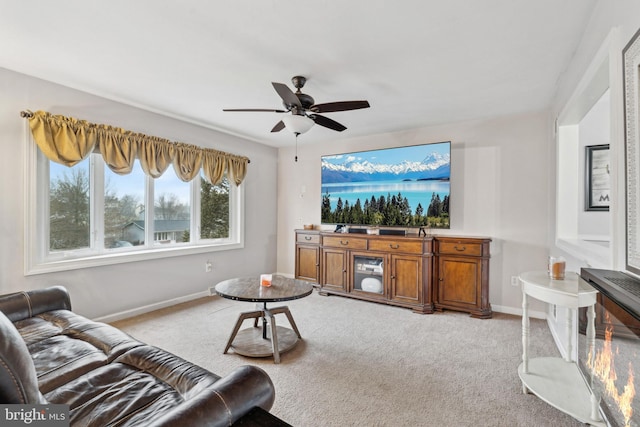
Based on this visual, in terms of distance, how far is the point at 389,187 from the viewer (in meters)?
4.34

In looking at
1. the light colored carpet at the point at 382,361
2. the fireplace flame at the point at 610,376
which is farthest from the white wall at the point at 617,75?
the light colored carpet at the point at 382,361

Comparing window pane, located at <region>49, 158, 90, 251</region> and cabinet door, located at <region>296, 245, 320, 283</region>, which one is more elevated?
window pane, located at <region>49, 158, 90, 251</region>

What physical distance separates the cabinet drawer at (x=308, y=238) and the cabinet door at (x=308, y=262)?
8cm

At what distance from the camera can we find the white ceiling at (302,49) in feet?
5.98

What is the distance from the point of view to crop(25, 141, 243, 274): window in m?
2.86

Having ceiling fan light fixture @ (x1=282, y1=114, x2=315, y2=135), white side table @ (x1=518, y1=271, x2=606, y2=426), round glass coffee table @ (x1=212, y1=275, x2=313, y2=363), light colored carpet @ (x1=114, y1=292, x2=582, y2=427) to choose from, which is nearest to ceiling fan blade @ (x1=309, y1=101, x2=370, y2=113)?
ceiling fan light fixture @ (x1=282, y1=114, x2=315, y2=135)

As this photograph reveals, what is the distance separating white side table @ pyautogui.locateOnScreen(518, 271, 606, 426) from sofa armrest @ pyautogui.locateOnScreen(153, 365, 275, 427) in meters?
1.64

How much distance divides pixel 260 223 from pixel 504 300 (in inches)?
146

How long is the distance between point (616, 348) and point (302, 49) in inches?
95.7

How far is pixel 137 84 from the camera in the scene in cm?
291

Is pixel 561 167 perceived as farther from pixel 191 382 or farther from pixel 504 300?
pixel 191 382

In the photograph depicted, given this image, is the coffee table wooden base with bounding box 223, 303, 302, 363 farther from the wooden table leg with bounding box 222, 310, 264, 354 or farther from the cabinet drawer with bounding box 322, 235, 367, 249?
the cabinet drawer with bounding box 322, 235, 367, 249

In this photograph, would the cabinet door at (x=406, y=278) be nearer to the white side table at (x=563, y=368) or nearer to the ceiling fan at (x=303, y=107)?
the white side table at (x=563, y=368)

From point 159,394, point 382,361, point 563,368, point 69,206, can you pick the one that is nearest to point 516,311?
point 563,368
